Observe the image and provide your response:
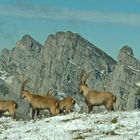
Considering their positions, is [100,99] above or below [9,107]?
above

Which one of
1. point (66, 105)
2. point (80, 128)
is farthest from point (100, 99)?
point (80, 128)

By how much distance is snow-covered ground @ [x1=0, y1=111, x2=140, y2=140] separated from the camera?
24609 millimetres

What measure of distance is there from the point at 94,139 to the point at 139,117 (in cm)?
542

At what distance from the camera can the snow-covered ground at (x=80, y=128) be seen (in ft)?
80.7

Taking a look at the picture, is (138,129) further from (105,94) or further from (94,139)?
(105,94)

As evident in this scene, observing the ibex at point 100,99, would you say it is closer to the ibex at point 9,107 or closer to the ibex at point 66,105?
the ibex at point 66,105

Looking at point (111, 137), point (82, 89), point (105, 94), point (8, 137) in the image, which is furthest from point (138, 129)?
point (82, 89)

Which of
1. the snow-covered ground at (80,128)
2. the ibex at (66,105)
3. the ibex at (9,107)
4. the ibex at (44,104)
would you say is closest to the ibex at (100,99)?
the ibex at (66,105)

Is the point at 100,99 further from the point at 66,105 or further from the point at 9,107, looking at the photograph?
the point at 9,107

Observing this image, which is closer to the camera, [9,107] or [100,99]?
[100,99]

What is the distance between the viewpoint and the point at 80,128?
88.4ft

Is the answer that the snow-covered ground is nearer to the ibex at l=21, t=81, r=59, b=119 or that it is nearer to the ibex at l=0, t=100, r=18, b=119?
the ibex at l=21, t=81, r=59, b=119

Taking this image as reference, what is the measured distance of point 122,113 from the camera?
30344 mm

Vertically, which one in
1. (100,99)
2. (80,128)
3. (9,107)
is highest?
(100,99)
